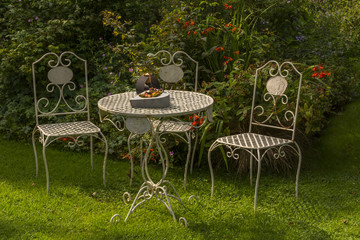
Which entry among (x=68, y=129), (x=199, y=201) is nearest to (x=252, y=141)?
(x=199, y=201)

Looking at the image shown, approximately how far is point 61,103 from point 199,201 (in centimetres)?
254

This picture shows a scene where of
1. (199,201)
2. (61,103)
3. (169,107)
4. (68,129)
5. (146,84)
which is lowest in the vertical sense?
(199,201)

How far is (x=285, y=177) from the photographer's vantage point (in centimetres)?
431

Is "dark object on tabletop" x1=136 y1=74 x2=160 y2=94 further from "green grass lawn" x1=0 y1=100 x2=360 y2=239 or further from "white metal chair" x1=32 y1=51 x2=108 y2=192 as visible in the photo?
"green grass lawn" x1=0 y1=100 x2=360 y2=239

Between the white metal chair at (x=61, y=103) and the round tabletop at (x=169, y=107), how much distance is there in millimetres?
551

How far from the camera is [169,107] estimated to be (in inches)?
130

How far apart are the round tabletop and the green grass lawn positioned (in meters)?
0.90

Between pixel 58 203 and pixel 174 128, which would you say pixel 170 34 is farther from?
pixel 58 203

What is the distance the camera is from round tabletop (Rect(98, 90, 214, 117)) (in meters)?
3.08

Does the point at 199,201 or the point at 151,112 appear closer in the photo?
the point at 151,112

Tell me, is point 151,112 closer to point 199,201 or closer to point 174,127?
point 174,127

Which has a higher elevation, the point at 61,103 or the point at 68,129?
the point at 68,129

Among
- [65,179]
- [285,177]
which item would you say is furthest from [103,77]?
[285,177]

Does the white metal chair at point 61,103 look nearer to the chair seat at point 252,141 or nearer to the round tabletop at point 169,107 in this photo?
the round tabletop at point 169,107
